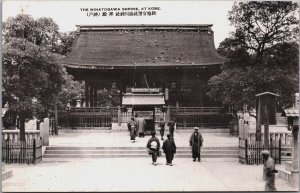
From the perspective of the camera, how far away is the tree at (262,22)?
65.7 feet

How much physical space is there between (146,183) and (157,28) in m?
23.4

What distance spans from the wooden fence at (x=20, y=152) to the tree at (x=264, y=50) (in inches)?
379

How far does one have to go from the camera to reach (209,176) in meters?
15.6

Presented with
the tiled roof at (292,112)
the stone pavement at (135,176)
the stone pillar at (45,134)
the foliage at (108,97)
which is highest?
the foliage at (108,97)

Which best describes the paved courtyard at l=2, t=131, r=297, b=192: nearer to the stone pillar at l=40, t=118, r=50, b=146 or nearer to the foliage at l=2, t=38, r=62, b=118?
the stone pillar at l=40, t=118, r=50, b=146

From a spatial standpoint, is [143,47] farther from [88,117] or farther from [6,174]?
[6,174]

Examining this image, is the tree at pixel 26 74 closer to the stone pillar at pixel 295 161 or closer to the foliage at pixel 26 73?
the foliage at pixel 26 73

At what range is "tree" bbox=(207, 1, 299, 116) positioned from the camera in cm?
2027

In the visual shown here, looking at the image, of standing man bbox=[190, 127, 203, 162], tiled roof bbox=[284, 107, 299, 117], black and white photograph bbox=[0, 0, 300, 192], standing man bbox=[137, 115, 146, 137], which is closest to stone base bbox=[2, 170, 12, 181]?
black and white photograph bbox=[0, 0, 300, 192]

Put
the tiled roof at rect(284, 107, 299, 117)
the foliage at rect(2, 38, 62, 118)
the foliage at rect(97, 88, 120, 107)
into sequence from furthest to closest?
the foliage at rect(97, 88, 120, 107), the tiled roof at rect(284, 107, 299, 117), the foliage at rect(2, 38, 62, 118)

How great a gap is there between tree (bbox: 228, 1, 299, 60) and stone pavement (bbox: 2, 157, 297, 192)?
242 inches

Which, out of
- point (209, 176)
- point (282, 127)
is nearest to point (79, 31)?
point (282, 127)

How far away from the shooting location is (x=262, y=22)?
67.7ft

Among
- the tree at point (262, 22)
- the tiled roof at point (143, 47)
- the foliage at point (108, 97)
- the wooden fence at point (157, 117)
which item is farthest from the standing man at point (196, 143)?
the foliage at point (108, 97)
